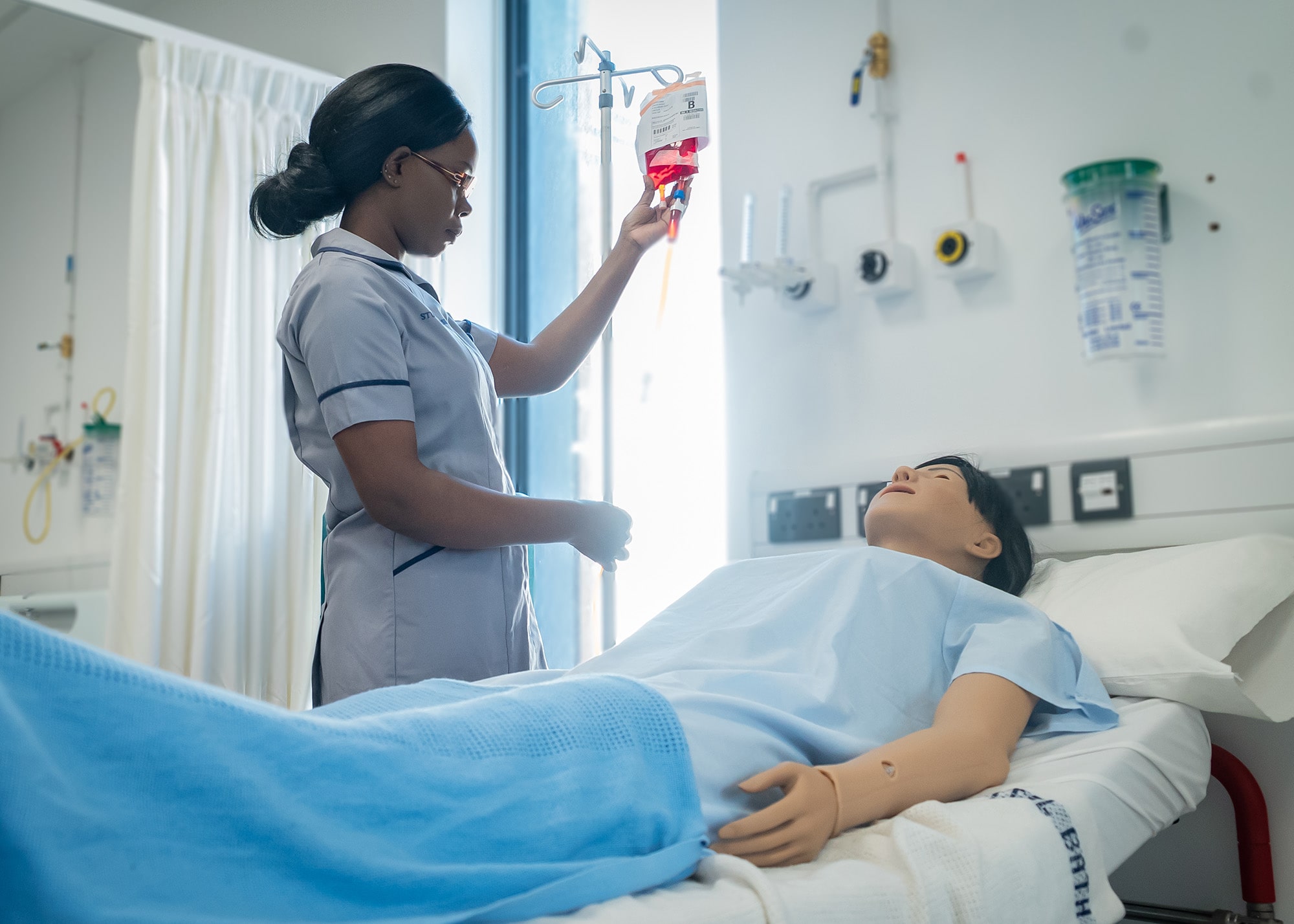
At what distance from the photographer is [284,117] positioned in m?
2.57

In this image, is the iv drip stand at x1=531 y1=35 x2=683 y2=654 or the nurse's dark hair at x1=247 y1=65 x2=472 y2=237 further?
the iv drip stand at x1=531 y1=35 x2=683 y2=654

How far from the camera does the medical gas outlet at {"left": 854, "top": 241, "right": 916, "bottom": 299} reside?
1.94 m

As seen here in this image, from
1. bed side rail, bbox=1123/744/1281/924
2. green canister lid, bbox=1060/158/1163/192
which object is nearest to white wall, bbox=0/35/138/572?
green canister lid, bbox=1060/158/1163/192

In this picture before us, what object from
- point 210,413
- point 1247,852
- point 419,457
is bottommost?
point 1247,852

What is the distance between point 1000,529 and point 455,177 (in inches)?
35.3

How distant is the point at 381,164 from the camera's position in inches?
51.1

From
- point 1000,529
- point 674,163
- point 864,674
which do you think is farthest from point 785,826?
point 674,163

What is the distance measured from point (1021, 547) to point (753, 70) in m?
1.28

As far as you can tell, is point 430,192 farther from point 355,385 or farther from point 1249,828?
point 1249,828

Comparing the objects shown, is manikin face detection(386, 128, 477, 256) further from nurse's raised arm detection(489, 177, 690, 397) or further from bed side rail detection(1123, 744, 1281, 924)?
bed side rail detection(1123, 744, 1281, 924)

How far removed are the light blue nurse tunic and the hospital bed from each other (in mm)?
565

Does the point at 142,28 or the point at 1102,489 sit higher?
the point at 142,28

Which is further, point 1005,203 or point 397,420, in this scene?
point 1005,203

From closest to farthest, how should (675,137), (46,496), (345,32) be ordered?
(675,137) < (345,32) < (46,496)
